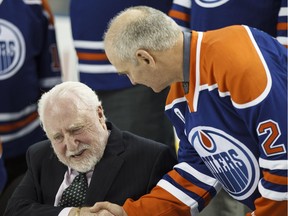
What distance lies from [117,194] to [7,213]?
13.4 inches

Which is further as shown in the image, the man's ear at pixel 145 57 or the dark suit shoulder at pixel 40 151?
the dark suit shoulder at pixel 40 151

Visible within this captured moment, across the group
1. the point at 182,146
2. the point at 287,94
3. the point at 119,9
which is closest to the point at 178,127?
the point at 182,146

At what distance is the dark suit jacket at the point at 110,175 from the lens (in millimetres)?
2070

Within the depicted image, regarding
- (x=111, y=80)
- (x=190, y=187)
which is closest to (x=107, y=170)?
(x=190, y=187)

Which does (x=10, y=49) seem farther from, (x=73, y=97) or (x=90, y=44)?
(x=73, y=97)

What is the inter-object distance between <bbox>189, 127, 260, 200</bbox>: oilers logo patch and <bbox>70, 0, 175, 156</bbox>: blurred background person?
942 mm

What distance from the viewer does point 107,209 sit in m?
1.98

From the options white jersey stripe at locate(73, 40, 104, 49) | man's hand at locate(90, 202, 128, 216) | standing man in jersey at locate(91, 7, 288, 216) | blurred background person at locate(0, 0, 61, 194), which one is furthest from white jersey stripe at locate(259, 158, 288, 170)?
blurred background person at locate(0, 0, 61, 194)

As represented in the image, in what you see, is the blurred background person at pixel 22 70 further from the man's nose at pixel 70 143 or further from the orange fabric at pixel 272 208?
the orange fabric at pixel 272 208

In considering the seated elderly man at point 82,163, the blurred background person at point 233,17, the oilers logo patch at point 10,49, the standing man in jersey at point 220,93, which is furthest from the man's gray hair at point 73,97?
the oilers logo patch at point 10,49

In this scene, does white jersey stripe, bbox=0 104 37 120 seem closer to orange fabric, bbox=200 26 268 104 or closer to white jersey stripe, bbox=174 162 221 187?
white jersey stripe, bbox=174 162 221 187

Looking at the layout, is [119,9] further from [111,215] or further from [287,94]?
[287,94]

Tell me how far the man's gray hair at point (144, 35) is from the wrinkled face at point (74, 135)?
35cm

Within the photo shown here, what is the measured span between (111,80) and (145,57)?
→ 1.10 meters
